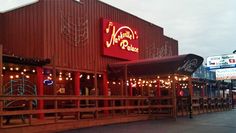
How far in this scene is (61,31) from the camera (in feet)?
68.2

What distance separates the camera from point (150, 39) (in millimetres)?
30469

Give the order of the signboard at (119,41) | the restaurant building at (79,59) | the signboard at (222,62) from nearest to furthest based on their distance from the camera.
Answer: the restaurant building at (79,59) < the signboard at (119,41) < the signboard at (222,62)

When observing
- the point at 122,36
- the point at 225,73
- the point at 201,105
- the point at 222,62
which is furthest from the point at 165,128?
the point at 222,62

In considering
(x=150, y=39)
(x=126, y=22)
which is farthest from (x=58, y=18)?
(x=150, y=39)

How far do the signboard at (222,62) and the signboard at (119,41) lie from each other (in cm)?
2508

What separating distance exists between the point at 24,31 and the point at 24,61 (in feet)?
12.9

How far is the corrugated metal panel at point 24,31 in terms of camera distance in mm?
19969

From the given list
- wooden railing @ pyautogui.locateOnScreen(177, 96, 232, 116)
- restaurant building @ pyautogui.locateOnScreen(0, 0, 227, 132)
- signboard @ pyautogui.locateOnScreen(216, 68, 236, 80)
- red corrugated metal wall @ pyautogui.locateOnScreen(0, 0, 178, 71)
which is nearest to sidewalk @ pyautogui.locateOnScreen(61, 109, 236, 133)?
restaurant building @ pyautogui.locateOnScreen(0, 0, 227, 132)

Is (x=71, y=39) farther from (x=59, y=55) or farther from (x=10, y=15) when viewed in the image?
(x=10, y=15)

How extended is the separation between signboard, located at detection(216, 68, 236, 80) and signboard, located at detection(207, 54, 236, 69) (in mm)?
848

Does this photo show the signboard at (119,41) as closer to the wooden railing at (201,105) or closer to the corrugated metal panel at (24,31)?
the corrugated metal panel at (24,31)

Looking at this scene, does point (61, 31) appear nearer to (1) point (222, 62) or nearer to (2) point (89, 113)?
(2) point (89, 113)

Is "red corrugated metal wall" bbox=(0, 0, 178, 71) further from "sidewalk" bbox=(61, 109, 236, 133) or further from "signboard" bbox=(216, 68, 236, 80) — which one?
"signboard" bbox=(216, 68, 236, 80)

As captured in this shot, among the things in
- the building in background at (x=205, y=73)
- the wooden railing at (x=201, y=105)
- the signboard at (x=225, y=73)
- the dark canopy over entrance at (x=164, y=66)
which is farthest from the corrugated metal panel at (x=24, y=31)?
the signboard at (x=225, y=73)
